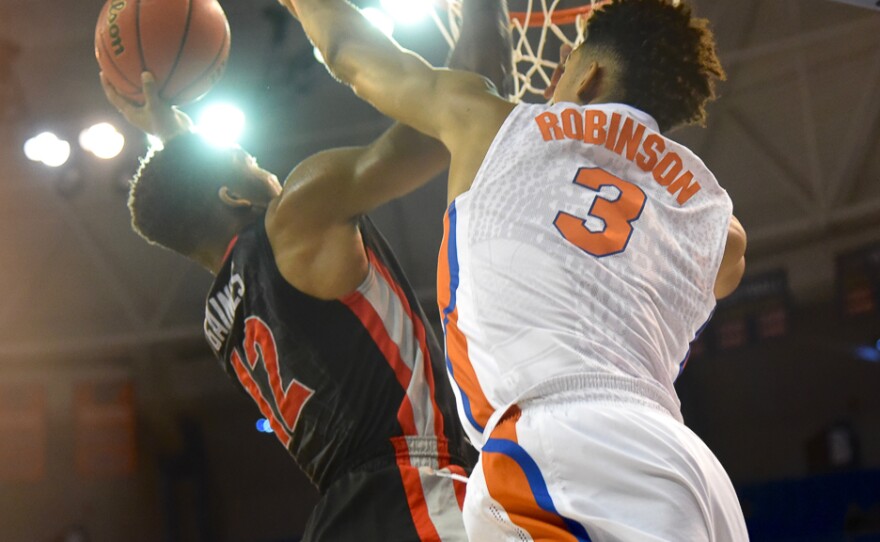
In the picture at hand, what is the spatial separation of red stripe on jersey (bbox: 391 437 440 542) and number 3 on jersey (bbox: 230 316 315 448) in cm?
26

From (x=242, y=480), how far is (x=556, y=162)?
25.8ft

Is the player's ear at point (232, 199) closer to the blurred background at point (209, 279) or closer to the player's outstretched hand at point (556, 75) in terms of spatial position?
the player's outstretched hand at point (556, 75)

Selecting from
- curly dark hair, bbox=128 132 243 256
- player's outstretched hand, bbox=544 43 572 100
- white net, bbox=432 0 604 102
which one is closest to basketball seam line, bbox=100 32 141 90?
curly dark hair, bbox=128 132 243 256

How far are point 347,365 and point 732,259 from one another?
0.85 meters

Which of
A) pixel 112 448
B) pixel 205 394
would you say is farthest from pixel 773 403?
pixel 112 448

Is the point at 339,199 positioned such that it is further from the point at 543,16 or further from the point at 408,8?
the point at 408,8

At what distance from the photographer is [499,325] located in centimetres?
161

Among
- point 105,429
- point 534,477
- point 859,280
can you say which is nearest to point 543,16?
point 534,477

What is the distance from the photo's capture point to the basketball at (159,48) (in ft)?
10.4

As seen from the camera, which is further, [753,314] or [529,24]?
[753,314]

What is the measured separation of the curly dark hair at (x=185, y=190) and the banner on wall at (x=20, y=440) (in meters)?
6.64

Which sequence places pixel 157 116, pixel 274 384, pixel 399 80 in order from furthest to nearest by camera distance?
pixel 157 116, pixel 274 384, pixel 399 80

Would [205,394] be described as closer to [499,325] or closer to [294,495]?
[294,495]

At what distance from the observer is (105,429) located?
8797mm
